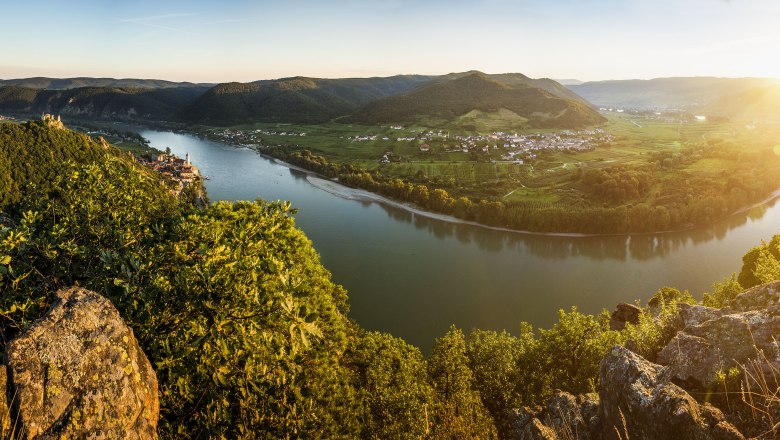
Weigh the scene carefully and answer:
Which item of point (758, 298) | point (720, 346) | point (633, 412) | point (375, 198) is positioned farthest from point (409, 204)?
point (633, 412)

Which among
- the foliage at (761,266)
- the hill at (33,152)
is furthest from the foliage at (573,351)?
the hill at (33,152)

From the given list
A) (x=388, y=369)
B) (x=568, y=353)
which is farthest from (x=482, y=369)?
(x=388, y=369)

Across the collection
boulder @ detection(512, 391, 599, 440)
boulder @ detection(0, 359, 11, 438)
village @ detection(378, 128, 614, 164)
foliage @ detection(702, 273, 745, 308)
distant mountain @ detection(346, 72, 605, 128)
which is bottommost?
foliage @ detection(702, 273, 745, 308)

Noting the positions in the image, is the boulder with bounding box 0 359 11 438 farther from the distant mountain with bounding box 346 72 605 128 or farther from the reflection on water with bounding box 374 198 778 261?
the distant mountain with bounding box 346 72 605 128

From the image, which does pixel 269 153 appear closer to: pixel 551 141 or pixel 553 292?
pixel 551 141

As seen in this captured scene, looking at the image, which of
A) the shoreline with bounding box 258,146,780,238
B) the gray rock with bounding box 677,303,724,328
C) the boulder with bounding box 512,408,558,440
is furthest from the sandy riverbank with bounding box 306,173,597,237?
the boulder with bounding box 512,408,558,440

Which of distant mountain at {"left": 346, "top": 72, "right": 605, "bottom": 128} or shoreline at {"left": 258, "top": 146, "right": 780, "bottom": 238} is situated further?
distant mountain at {"left": 346, "top": 72, "right": 605, "bottom": 128}

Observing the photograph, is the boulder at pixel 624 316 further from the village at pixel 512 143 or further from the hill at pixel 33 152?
the village at pixel 512 143

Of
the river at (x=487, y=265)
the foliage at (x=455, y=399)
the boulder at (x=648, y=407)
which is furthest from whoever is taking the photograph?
the river at (x=487, y=265)
